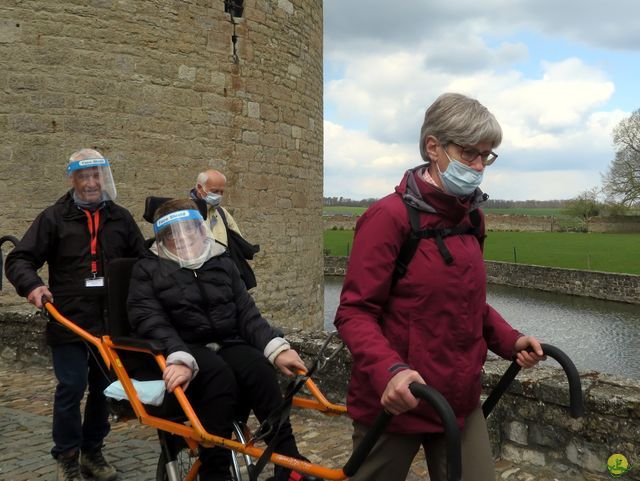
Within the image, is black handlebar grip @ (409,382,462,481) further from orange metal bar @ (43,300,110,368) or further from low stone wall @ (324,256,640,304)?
low stone wall @ (324,256,640,304)

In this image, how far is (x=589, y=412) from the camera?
3773mm

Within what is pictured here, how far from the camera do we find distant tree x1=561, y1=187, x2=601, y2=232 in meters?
63.6

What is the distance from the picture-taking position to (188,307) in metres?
3.09

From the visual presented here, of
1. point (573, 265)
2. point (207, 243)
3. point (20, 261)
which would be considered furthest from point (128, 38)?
point (573, 265)

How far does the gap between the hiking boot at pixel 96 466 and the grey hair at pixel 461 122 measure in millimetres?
3071

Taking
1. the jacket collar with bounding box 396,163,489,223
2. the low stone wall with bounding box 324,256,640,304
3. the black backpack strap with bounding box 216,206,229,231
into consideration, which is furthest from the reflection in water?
the jacket collar with bounding box 396,163,489,223

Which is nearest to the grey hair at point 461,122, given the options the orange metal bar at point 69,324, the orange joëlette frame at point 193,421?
the orange joëlette frame at point 193,421

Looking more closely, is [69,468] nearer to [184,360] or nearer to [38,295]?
[38,295]

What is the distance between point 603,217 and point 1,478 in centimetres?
6503

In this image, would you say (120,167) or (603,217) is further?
(603,217)

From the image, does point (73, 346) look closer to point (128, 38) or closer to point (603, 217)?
point (128, 38)

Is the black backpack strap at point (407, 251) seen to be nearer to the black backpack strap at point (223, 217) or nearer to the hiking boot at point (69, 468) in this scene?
the hiking boot at point (69, 468)

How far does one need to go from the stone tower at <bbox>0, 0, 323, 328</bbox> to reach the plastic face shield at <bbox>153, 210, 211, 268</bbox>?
5644mm

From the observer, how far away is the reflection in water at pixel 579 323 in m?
17.4
